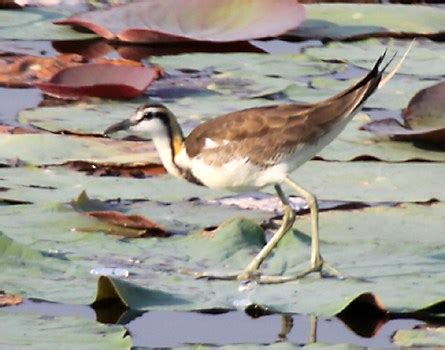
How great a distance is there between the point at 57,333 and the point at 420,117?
2.58 metres

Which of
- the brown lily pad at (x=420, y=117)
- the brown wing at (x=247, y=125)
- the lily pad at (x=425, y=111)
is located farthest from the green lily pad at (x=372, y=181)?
the brown wing at (x=247, y=125)

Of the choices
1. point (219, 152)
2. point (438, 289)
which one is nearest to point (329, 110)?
point (219, 152)

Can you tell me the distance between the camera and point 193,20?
7.67 meters

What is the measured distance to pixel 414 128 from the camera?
6223 mm

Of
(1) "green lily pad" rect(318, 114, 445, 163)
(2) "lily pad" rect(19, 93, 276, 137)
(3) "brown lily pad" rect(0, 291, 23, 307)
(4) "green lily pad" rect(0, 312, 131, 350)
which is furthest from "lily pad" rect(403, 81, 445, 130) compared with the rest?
(4) "green lily pad" rect(0, 312, 131, 350)

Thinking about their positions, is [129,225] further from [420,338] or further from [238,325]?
[420,338]

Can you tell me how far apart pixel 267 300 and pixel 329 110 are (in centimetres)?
72

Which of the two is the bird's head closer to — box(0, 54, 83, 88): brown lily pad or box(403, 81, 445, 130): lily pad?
box(403, 81, 445, 130): lily pad

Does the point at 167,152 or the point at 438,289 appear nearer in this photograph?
the point at 438,289

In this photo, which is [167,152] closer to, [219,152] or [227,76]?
[219,152]

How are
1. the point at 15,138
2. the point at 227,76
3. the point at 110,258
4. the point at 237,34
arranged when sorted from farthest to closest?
the point at 237,34 < the point at 227,76 < the point at 15,138 < the point at 110,258

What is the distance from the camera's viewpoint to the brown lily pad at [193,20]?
298 inches

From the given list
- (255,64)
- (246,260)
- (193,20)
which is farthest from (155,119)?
(193,20)

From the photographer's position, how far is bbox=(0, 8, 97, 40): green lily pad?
775cm
